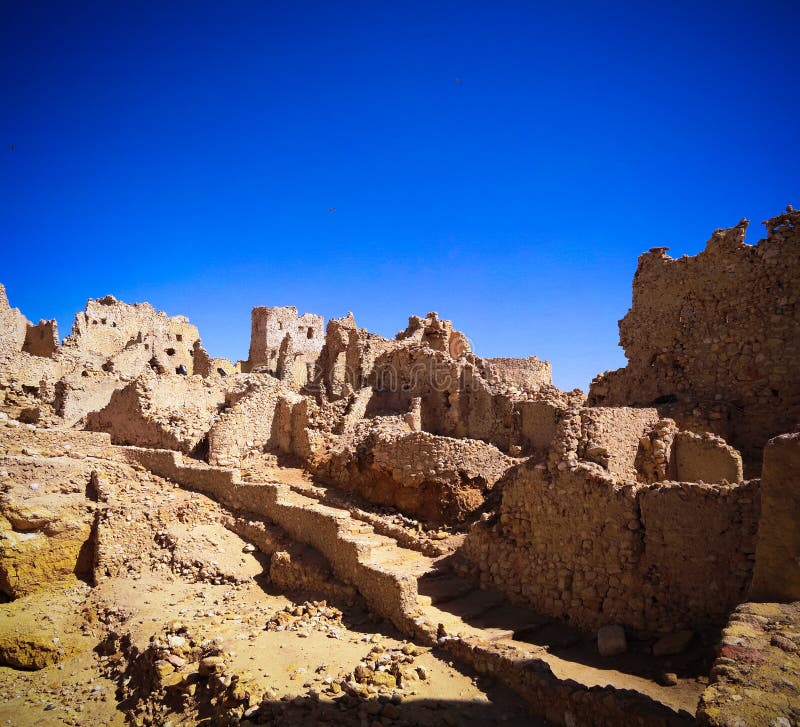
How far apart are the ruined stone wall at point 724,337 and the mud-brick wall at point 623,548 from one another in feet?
13.3

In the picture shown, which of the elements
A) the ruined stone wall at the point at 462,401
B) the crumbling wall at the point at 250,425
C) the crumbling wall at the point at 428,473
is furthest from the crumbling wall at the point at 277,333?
the crumbling wall at the point at 428,473

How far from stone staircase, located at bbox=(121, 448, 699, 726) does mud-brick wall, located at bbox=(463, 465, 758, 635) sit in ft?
1.87

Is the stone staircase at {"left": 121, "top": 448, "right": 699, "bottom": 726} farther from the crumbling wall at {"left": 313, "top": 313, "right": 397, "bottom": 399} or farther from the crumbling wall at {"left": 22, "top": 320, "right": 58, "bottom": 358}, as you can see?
the crumbling wall at {"left": 22, "top": 320, "right": 58, "bottom": 358}

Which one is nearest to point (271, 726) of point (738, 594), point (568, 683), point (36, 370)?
point (568, 683)

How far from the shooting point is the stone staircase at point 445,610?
4988mm

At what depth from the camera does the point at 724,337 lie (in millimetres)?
10617

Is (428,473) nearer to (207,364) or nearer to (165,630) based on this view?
(165,630)

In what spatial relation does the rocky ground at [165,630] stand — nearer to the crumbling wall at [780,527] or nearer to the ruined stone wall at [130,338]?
the crumbling wall at [780,527]

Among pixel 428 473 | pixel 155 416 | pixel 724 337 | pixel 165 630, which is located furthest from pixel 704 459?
pixel 155 416

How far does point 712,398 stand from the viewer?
10.5m

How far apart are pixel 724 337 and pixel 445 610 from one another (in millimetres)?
7489

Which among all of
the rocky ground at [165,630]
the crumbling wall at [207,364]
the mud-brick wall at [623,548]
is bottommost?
the rocky ground at [165,630]

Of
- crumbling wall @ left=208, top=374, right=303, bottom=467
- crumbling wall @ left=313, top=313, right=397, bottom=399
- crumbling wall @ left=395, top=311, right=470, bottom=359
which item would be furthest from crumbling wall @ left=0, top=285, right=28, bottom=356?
crumbling wall @ left=395, top=311, right=470, bottom=359

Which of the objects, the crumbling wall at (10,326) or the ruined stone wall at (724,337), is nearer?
the ruined stone wall at (724,337)
